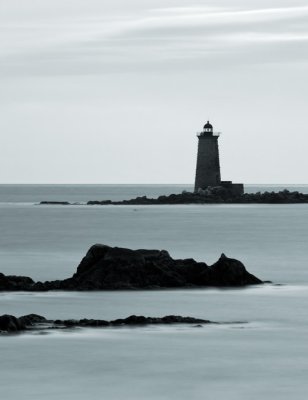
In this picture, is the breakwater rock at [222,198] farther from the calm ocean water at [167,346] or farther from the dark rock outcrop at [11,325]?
the dark rock outcrop at [11,325]

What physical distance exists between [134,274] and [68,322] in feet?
20.8

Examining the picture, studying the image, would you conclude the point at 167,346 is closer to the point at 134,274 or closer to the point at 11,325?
the point at 11,325

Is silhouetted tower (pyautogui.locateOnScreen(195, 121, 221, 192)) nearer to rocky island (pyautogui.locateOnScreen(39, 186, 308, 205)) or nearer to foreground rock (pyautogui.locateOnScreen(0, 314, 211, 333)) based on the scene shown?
rocky island (pyautogui.locateOnScreen(39, 186, 308, 205))

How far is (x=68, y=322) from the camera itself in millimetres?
22391

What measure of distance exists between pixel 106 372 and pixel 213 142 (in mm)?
70517

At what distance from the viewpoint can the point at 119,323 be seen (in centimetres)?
2298

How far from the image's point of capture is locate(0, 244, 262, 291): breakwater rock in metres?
28.2

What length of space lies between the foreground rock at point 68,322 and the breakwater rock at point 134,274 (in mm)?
4661

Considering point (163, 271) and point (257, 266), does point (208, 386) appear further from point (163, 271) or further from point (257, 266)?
point (257, 266)

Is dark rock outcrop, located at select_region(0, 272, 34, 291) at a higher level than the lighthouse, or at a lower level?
lower

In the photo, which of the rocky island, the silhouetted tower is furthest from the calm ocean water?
the rocky island

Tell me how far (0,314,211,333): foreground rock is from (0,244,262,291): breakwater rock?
15.3 ft

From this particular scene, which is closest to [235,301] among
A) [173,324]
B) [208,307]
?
[208,307]

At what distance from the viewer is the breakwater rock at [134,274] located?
28172 millimetres
